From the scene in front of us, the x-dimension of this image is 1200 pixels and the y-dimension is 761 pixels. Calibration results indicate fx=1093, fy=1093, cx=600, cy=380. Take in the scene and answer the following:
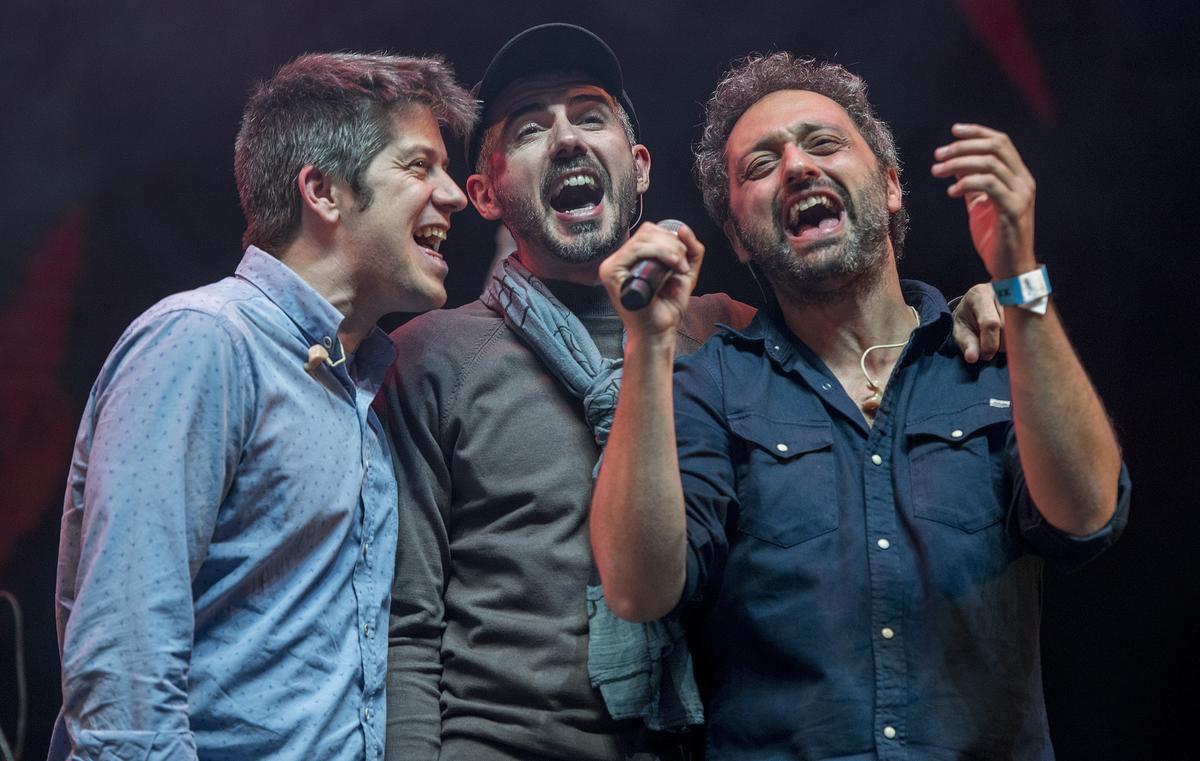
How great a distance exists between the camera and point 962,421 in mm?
1757

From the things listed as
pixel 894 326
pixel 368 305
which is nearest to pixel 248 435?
pixel 368 305

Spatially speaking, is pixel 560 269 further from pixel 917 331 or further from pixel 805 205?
pixel 917 331

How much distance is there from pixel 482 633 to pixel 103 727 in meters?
0.65

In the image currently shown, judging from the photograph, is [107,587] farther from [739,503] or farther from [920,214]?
[920,214]

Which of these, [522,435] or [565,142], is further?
[565,142]

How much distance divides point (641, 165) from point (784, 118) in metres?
0.42

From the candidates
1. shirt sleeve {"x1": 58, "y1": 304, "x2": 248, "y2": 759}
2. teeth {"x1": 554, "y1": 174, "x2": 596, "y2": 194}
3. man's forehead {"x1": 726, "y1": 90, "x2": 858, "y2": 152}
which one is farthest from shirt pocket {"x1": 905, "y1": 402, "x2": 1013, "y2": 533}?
shirt sleeve {"x1": 58, "y1": 304, "x2": 248, "y2": 759}

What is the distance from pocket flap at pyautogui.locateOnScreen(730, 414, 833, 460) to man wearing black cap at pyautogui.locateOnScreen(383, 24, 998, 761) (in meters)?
0.25

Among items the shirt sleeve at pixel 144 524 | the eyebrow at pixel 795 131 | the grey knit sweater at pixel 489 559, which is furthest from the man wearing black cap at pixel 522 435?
the shirt sleeve at pixel 144 524

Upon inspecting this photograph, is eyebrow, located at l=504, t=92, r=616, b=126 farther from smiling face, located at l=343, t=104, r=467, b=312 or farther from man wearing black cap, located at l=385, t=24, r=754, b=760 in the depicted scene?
smiling face, located at l=343, t=104, r=467, b=312

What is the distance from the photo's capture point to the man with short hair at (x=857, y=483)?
151 centimetres

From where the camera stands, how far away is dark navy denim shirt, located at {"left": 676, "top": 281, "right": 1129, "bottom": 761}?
1.60 metres

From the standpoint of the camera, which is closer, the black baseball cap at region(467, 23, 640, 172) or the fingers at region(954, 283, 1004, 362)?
the fingers at region(954, 283, 1004, 362)

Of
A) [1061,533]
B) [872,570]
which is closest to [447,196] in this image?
[872,570]
